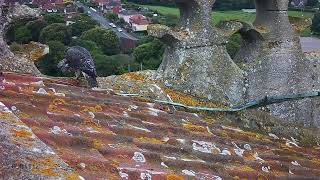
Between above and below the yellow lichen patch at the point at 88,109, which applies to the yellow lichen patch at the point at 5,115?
above

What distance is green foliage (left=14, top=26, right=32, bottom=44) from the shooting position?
32.0 feet

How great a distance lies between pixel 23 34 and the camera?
10.7 meters

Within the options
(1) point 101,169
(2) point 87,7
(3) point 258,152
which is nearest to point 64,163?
(1) point 101,169

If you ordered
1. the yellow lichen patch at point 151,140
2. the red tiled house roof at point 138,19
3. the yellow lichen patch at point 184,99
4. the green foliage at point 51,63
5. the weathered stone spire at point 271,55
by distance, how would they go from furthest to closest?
the red tiled house roof at point 138,19
the green foliage at point 51,63
the weathered stone spire at point 271,55
the yellow lichen patch at point 184,99
the yellow lichen patch at point 151,140

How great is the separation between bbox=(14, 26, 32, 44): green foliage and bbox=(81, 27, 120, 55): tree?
13657 mm

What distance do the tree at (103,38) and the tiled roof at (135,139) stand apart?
1916 centimetres

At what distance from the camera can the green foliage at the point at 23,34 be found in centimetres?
975

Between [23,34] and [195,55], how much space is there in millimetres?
4645

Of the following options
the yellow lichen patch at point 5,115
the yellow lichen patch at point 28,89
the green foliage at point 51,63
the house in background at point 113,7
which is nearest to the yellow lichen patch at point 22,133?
the yellow lichen patch at point 5,115

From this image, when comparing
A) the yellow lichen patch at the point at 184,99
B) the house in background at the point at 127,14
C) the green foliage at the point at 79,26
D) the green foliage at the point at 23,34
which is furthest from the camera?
the house in background at the point at 127,14

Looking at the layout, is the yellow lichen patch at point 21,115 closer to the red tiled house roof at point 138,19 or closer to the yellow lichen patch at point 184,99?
the yellow lichen patch at point 184,99

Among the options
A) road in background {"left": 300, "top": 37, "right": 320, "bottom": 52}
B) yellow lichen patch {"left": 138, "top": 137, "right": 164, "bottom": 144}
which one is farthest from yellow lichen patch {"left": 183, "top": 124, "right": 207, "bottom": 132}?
road in background {"left": 300, "top": 37, "right": 320, "bottom": 52}

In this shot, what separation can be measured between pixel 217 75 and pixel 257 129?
884 mm

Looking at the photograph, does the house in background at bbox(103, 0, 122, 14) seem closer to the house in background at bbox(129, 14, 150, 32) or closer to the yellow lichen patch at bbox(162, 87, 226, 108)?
the house in background at bbox(129, 14, 150, 32)
